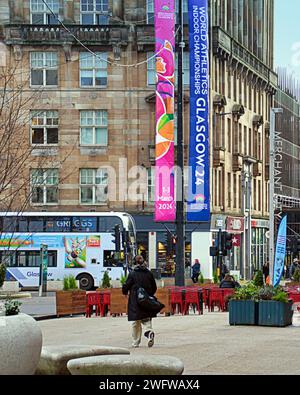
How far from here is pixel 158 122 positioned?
58594 millimetres

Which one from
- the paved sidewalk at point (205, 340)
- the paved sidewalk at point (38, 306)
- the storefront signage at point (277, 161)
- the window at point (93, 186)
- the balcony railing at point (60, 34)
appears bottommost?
the paved sidewalk at point (38, 306)

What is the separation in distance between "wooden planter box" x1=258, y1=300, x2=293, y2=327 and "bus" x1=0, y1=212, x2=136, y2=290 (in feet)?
97.1

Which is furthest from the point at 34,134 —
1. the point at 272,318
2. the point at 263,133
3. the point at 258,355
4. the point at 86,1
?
the point at 258,355

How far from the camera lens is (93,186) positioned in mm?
65312

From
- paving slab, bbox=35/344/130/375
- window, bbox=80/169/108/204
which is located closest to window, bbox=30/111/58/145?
window, bbox=80/169/108/204

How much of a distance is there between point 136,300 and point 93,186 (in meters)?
44.1

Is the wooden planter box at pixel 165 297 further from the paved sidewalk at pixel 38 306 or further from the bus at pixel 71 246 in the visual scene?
the bus at pixel 71 246

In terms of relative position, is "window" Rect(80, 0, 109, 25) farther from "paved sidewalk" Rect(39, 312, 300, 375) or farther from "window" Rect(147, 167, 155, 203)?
"paved sidewalk" Rect(39, 312, 300, 375)

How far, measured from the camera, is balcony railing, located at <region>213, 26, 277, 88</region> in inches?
2685

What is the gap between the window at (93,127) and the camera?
2598 inches

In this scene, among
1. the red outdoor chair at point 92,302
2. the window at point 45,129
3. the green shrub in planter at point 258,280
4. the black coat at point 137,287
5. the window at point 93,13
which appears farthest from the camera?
the window at point 93,13

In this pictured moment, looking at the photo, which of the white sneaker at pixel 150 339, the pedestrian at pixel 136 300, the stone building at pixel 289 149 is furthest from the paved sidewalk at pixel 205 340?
the stone building at pixel 289 149

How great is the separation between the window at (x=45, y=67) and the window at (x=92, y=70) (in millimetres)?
1598
